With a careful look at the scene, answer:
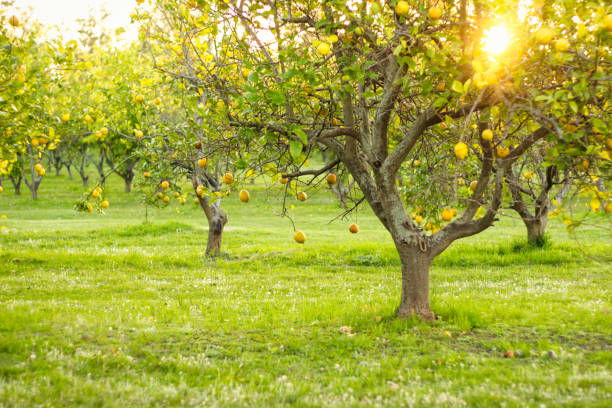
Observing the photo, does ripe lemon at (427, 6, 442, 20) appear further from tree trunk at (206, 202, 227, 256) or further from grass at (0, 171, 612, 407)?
tree trunk at (206, 202, 227, 256)

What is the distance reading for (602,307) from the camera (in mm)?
8219

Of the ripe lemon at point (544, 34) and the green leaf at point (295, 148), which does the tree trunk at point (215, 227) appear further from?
the ripe lemon at point (544, 34)

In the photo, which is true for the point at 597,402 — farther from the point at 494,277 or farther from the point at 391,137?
the point at 494,277

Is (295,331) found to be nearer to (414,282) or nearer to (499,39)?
(414,282)

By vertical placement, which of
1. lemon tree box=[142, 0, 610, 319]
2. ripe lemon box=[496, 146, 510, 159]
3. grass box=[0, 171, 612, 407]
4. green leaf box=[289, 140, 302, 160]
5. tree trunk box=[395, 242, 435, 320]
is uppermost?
lemon tree box=[142, 0, 610, 319]

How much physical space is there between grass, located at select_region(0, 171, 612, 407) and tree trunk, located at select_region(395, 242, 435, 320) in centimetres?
29

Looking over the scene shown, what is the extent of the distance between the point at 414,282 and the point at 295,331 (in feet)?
6.16

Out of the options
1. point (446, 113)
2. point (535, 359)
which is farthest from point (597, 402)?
point (446, 113)

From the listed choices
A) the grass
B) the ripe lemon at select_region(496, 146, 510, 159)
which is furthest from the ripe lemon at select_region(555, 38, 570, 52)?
the grass

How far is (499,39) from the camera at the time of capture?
457cm

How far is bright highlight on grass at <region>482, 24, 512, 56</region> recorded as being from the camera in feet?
14.6

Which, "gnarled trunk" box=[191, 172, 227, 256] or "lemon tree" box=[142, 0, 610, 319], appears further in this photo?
"gnarled trunk" box=[191, 172, 227, 256]

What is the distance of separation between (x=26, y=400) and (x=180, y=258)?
924 cm

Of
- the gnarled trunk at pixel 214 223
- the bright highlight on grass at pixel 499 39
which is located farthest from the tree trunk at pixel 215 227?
the bright highlight on grass at pixel 499 39
